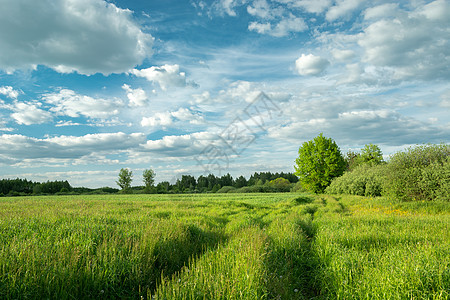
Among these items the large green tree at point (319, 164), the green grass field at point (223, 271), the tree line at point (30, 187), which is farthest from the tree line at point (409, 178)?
the tree line at point (30, 187)

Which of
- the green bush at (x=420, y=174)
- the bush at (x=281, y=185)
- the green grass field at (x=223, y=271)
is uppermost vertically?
the green bush at (x=420, y=174)

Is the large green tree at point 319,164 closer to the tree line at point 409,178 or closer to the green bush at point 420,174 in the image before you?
the tree line at point 409,178

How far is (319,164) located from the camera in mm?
→ 46812

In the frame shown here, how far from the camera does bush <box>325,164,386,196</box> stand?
101ft

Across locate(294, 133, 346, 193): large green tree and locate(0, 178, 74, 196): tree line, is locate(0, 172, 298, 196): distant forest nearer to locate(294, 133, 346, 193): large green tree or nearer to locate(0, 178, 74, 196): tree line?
locate(0, 178, 74, 196): tree line

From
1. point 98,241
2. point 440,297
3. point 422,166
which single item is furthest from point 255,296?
point 422,166

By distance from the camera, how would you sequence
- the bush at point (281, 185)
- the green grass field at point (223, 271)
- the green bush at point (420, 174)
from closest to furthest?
the green grass field at point (223, 271)
the green bush at point (420, 174)
the bush at point (281, 185)

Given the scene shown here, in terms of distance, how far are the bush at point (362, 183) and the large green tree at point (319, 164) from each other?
20.0 ft

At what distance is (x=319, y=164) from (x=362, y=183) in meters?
13.4

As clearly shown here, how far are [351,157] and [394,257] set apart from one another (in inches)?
3194

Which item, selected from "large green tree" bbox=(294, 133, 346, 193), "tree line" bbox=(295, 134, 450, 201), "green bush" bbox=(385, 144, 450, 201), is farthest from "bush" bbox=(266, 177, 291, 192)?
"green bush" bbox=(385, 144, 450, 201)

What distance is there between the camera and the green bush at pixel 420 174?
59.9 ft

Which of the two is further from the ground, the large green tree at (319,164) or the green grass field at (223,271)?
the large green tree at (319,164)

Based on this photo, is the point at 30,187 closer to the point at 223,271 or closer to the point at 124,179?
the point at 124,179
